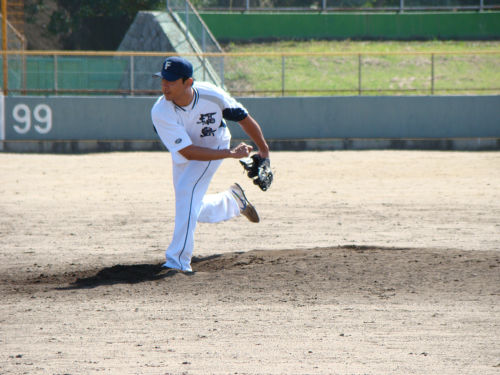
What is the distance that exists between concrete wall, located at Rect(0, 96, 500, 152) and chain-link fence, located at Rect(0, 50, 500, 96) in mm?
534

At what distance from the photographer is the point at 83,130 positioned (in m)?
18.5

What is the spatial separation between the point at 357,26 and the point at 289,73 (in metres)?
9.25

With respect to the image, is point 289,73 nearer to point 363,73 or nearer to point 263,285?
point 363,73

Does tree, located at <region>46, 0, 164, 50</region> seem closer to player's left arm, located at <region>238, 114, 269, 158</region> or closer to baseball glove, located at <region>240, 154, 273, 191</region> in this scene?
player's left arm, located at <region>238, 114, 269, 158</region>

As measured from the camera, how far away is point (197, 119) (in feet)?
21.2

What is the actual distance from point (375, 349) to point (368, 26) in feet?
81.9

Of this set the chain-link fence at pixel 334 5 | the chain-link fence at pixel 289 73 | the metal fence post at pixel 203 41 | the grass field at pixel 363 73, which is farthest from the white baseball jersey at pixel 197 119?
the chain-link fence at pixel 334 5

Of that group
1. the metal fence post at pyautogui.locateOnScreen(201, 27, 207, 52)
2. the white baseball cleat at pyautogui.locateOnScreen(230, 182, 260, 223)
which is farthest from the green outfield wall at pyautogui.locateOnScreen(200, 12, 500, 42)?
the white baseball cleat at pyautogui.locateOnScreen(230, 182, 260, 223)

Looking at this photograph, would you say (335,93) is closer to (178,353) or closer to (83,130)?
(83,130)

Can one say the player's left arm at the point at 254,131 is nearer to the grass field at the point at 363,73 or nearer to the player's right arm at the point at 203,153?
the player's right arm at the point at 203,153

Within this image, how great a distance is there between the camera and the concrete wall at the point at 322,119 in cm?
1841

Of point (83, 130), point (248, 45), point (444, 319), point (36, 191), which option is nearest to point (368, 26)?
point (248, 45)

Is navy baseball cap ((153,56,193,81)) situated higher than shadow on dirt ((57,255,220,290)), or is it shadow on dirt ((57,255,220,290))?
navy baseball cap ((153,56,193,81))

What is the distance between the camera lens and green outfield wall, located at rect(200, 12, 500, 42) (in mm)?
27703
